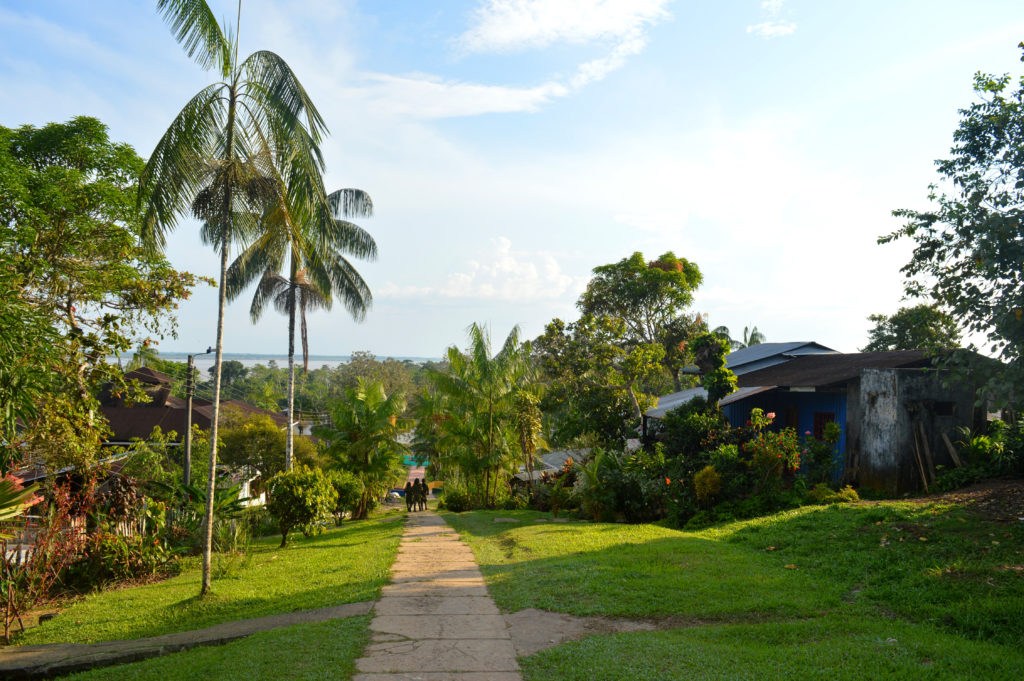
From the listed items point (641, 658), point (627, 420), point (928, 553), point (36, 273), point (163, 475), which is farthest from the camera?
point (627, 420)

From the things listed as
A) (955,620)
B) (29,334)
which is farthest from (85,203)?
(955,620)

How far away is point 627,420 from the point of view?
21.7 m

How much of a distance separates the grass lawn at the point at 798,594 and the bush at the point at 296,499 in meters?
4.65

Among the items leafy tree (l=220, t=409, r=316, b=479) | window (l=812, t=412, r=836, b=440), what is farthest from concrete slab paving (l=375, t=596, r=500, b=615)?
leafy tree (l=220, t=409, r=316, b=479)

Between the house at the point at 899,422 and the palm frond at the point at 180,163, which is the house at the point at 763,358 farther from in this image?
the palm frond at the point at 180,163

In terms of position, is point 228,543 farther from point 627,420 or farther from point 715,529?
point 627,420

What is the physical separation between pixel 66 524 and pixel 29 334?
17.9ft

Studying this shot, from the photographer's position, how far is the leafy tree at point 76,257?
978 cm

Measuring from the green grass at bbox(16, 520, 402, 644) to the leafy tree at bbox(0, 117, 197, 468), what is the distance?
2.56 m

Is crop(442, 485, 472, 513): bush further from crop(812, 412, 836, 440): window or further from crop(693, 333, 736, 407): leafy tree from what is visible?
crop(812, 412, 836, 440): window

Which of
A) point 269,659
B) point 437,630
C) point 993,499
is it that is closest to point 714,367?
point 993,499

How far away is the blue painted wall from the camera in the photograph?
50.8ft

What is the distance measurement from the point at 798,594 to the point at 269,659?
5819 mm

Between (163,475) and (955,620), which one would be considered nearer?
(955,620)
